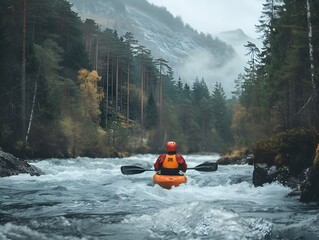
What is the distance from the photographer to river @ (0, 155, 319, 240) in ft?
21.7

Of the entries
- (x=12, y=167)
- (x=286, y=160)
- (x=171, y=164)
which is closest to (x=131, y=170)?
(x=171, y=164)

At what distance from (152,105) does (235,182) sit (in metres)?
52.5

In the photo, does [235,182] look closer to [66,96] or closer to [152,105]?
[66,96]

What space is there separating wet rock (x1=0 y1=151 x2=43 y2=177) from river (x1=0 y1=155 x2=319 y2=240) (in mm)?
2260

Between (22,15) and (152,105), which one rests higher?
(22,15)

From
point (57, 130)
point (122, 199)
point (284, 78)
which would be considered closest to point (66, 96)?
point (57, 130)

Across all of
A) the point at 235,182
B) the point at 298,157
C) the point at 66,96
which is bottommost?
the point at 235,182

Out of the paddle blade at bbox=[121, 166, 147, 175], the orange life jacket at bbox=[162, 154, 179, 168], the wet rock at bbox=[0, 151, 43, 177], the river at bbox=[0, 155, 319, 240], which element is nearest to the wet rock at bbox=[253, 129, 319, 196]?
the river at bbox=[0, 155, 319, 240]

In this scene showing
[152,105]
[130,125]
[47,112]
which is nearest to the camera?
[47,112]

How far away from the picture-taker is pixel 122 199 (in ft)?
36.1

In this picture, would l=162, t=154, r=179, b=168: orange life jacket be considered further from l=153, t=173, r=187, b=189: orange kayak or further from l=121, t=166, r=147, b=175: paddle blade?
l=121, t=166, r=147, b=175: paddle blade

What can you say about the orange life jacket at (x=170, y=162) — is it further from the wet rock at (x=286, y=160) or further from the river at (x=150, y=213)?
the wet rock at (x=286, y=160)

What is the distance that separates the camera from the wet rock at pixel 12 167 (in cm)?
1634

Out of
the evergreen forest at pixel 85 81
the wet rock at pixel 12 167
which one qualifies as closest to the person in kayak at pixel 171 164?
the evergreen forest at pixel 85 81
